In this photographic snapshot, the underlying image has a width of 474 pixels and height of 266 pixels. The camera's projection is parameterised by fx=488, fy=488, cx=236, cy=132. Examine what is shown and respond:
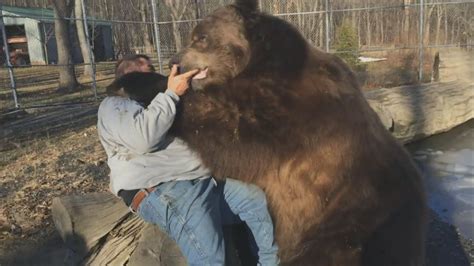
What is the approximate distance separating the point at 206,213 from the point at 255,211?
38 centimetres

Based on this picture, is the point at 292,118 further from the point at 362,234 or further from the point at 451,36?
the point at 451,36

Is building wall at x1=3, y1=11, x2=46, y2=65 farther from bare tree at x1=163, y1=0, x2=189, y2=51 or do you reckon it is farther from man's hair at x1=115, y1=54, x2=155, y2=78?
man's hair at x1=115, y1=54, x2=155, y2=78

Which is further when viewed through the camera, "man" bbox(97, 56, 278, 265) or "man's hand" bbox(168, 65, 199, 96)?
"man's hand" bbox(168, 65, 199, 96)

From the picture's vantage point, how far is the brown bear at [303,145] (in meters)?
2.55

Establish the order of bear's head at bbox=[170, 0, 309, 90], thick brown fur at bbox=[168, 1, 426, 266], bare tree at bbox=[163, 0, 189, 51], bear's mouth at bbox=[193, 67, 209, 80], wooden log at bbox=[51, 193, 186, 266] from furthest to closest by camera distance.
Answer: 1. bare tree at bbox=[163, 0, 189, 51]
2. wooden log at bbox=[51, 193, 186, 266]
3. bear's mouth at bbox=[193, 67, 209, 80]
4. bear's head at bbox=[170, 0, 309, 90]
5. thick brown fur at bbox=[168, 1, 426, 266]

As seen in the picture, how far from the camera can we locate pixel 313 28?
14.8 metres

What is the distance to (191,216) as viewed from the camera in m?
2.74

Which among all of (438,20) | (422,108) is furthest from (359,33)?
(422,108)

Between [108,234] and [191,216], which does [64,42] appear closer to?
[108,234]

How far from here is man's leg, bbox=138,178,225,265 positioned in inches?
107

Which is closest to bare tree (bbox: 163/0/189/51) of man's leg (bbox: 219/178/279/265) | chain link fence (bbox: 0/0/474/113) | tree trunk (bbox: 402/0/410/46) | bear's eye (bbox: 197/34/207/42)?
chain link fence (bbox: 0/0/474/113)

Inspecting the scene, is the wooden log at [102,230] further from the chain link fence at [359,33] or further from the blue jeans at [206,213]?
the chain link fence at [359,33]

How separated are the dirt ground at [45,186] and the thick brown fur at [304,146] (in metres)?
1.82

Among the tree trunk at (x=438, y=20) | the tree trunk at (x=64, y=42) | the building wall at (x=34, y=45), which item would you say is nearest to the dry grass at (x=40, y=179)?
the tree trunk at (x=64, y=42)
